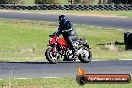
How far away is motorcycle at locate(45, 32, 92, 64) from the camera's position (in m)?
17.0

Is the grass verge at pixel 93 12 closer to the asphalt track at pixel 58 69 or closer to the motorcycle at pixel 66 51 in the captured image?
the motorcycle at pixel 66 51

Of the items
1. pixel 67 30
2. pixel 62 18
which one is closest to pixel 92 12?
pixel 67 30

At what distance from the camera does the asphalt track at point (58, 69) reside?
14.2m

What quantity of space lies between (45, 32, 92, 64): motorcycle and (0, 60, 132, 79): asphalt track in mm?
262

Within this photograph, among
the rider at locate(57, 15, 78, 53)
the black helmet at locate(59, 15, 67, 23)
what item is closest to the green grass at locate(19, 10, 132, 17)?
the rider at locate(57, 15, 78, 53)

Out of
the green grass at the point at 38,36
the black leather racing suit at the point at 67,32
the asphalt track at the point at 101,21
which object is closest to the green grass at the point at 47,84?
the black leather racing suit at the point at 67,32

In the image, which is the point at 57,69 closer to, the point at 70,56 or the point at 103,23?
the point at 70,56

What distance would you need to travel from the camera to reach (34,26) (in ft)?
128

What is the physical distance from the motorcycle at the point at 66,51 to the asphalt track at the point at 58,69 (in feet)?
0.86

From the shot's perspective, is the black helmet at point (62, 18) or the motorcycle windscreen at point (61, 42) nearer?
the black helmet at point (62, 18)

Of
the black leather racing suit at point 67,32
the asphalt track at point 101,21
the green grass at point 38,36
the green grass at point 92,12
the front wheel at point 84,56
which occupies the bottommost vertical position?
the green grass at point 92,12

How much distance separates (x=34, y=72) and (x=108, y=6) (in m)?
42.3

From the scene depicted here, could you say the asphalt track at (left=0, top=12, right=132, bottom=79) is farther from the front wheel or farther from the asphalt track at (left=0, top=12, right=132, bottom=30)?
the asphalt track at (left=0, top=12, right=132, bottom=30)

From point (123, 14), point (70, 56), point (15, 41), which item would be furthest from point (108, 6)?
point (70, 56)
